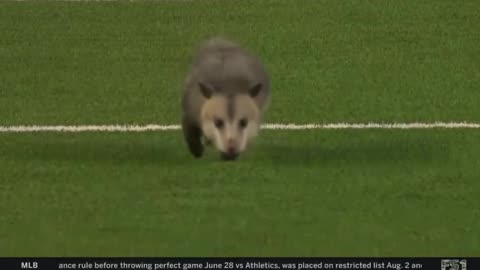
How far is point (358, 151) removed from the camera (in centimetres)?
1602

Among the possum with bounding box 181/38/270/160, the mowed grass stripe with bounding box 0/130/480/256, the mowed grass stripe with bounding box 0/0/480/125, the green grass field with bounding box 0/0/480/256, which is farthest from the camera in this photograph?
the mowed grass stripe with bounding box 0/0/480/125

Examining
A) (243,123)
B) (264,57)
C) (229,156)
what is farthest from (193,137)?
(264,57)

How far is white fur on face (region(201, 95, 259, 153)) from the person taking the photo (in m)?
14.4

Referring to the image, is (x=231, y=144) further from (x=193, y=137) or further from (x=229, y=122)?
(x=193, y=137)

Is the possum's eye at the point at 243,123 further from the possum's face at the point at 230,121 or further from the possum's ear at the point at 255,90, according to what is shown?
the possum's ear at the point at 255,90

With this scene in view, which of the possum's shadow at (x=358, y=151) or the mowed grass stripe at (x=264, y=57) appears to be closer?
the possum's shadow at (x=358, y=151)

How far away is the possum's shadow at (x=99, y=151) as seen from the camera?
51.5ft

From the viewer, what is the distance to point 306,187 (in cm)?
1452

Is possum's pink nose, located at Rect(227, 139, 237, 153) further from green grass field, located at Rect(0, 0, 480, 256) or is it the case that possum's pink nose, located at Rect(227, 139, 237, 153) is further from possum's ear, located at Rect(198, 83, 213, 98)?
possum's ear, located at Rect(198, 83, 213, 98)

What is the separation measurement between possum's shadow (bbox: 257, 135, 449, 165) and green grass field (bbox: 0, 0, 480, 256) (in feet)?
0.08

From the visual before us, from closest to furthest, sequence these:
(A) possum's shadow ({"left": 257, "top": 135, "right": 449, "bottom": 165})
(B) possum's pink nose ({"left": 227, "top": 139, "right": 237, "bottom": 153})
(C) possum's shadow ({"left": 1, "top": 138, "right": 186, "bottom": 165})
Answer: (B) possum's pink nose ({"left": 227, "top": 139, "right": 237, "bottom": 153}), (A) possum's shadow ({"left": 257, "top": 135, "right": 449, "bottom": 165}), (C) possum's shadow ({"left": 1, "top": 138, "right": 186, "bottom": 165})
